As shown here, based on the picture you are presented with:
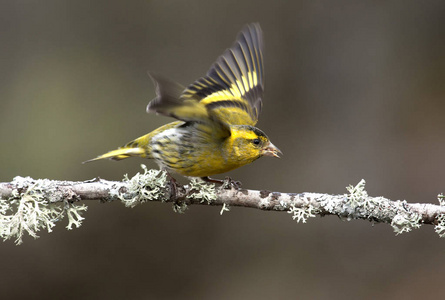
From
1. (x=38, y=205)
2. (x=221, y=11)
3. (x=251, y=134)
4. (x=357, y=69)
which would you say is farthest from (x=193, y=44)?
(x=38, y=205)

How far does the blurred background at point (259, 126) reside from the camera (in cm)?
652

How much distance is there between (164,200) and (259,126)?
3449mm

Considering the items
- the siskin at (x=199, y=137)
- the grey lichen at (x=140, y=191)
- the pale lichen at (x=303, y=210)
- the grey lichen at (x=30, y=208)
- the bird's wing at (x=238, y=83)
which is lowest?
the grey lichen at (x=30, y=208)

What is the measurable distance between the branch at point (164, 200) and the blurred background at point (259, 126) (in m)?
2.84

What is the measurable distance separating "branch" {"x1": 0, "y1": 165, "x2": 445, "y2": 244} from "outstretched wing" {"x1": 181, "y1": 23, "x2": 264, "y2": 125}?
1.23 metres

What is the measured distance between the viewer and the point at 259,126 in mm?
7047

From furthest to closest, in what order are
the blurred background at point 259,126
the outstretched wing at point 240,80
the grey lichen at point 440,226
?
1. the blurred background at point 259,126
2. the outstretched wing at point 240,80
3. the grey lichen at point 440,226

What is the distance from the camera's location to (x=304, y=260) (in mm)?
6691

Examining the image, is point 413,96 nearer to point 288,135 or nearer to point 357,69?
point 357,69

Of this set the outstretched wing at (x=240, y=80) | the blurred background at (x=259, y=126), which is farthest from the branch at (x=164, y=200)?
the blurred background at (x=259, y=126)

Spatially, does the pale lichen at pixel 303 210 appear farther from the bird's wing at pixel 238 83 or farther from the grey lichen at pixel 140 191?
the bird's wing at pixel 238 83

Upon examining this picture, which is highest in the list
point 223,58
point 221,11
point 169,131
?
point 221,11

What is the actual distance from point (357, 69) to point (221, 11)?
1948 mm

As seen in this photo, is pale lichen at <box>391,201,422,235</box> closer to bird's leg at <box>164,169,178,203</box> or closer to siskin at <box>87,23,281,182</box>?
siskin at <box>87,23,281,182</box>
